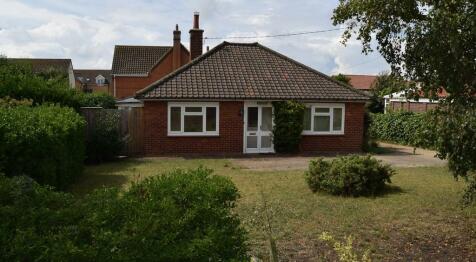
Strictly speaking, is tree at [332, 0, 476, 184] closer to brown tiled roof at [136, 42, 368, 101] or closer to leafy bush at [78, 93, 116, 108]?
brown tiled roof at [136, 42, 368, 101]

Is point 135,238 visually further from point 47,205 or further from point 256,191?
point 256,191

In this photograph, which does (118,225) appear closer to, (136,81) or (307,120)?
(307,120)

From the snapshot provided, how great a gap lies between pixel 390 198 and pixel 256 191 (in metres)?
3.01

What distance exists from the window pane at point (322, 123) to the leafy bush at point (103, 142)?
8004 mm

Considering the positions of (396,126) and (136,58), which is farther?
(136,58)

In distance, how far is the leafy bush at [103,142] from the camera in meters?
17.5

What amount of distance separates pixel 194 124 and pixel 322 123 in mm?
5431

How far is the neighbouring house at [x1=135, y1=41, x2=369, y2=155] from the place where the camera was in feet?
64.5

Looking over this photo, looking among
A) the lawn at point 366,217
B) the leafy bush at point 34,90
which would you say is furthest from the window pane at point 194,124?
the lawn at point 366,217

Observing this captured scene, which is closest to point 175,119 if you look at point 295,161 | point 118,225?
point 295,161

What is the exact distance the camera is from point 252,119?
20.6 metres

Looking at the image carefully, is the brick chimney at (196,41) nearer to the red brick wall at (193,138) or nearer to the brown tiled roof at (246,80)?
the brown tiled roof at (246,80)

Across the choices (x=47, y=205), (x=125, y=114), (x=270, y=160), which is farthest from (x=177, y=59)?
(x=47, y=205)

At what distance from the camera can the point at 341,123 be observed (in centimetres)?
2134
